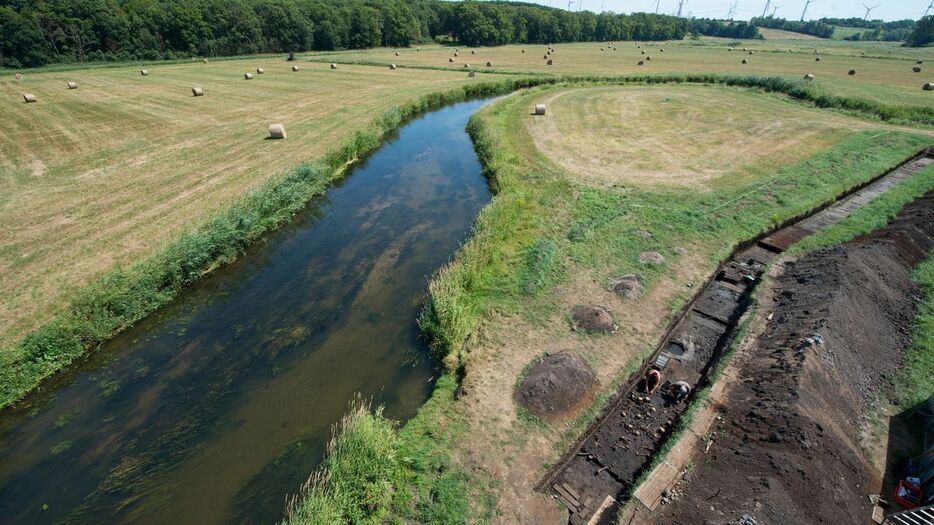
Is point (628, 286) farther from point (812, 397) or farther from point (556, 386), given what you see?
point (812, 397)

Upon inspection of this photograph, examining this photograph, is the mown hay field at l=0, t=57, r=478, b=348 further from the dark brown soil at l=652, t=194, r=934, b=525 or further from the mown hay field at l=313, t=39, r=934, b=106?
the mown hay field at l=313, t=39, r=934, b=106

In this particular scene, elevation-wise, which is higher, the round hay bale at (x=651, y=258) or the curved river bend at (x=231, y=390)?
the round hay bale at (x=651, y=258)

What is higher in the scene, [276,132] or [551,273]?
[276,132]

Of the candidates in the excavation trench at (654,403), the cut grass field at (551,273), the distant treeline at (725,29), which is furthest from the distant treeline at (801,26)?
the excavation trench at (654,403)

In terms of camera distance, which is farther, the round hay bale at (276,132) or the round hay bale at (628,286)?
the round hay bale at (276,132)

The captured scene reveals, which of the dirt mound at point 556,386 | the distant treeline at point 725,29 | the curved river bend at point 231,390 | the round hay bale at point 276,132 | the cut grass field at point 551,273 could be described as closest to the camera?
the curved river bend at point 231,390

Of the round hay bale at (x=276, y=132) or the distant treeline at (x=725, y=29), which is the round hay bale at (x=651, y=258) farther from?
the distant treeline at (x=725, y=29)

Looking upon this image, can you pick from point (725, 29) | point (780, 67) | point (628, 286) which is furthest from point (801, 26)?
point (628, 286)
